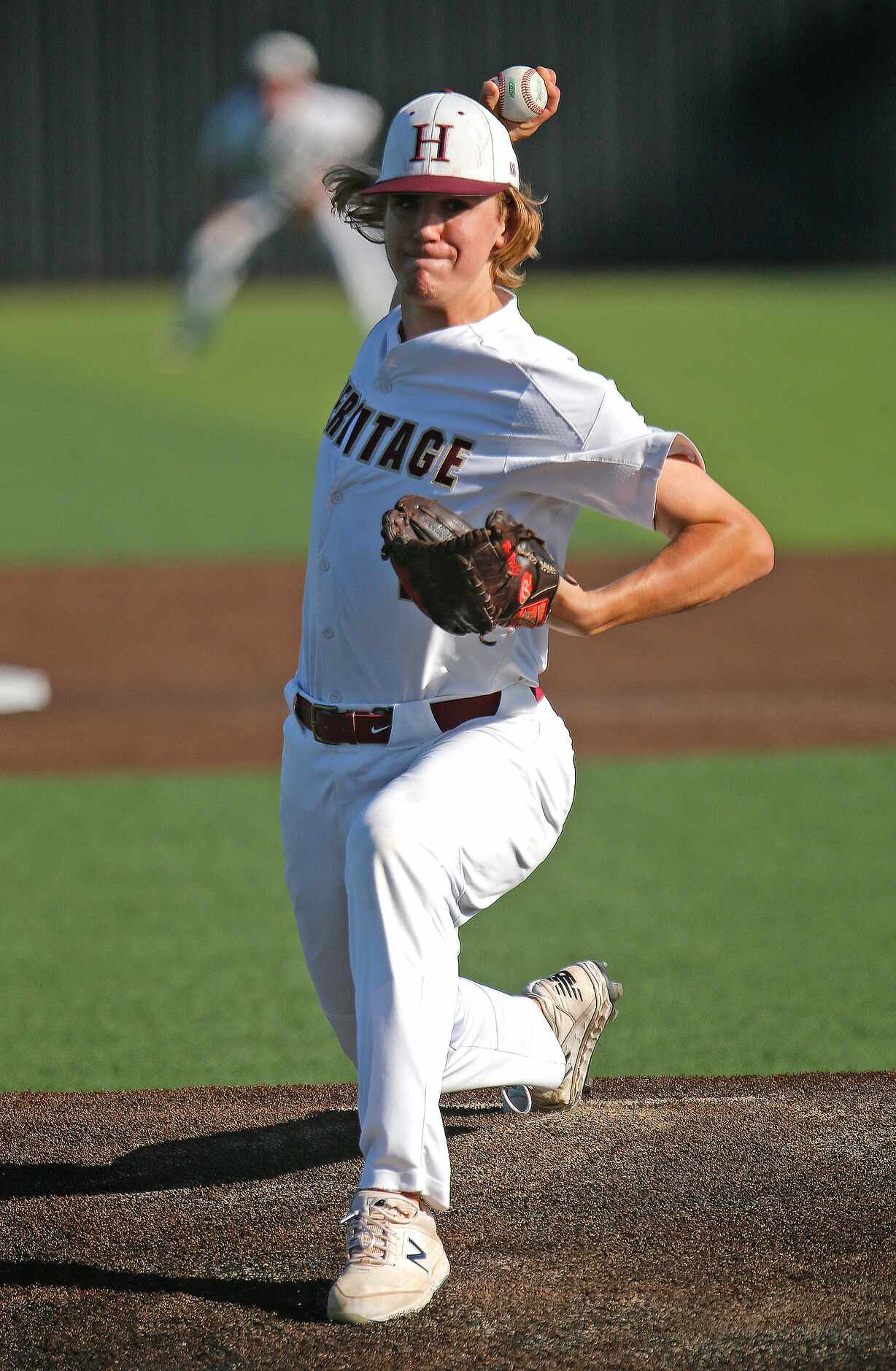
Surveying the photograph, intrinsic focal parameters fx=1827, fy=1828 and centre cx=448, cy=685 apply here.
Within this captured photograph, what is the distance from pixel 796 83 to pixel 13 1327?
23097 millimetres

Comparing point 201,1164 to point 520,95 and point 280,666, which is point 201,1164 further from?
point 280,666

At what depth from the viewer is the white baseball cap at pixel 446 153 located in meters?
2.94

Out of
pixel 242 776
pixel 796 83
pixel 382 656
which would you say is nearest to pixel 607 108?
pixel 796 83

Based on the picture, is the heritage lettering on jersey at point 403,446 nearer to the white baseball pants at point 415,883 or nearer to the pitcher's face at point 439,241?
the pitcher's face at point 439,241

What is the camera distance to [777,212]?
23484mm

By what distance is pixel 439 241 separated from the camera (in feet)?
9.73

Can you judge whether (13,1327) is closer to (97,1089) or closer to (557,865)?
(97,1089)

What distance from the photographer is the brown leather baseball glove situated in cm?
270

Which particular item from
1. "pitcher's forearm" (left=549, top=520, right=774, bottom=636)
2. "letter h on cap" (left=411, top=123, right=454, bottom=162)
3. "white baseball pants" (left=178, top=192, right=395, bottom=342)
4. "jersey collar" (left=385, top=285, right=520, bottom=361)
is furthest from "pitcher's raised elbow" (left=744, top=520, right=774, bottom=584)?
"white baseball pants" (left=178, top=192, right=395, bottom=342)

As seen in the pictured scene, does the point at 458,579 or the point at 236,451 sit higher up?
the point at 458,579

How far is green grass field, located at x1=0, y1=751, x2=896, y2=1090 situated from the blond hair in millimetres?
1762

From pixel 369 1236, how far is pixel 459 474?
3.87 feet

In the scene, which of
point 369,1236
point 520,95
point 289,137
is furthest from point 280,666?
point 289,137

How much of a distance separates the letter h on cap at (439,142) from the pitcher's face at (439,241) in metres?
0.06
